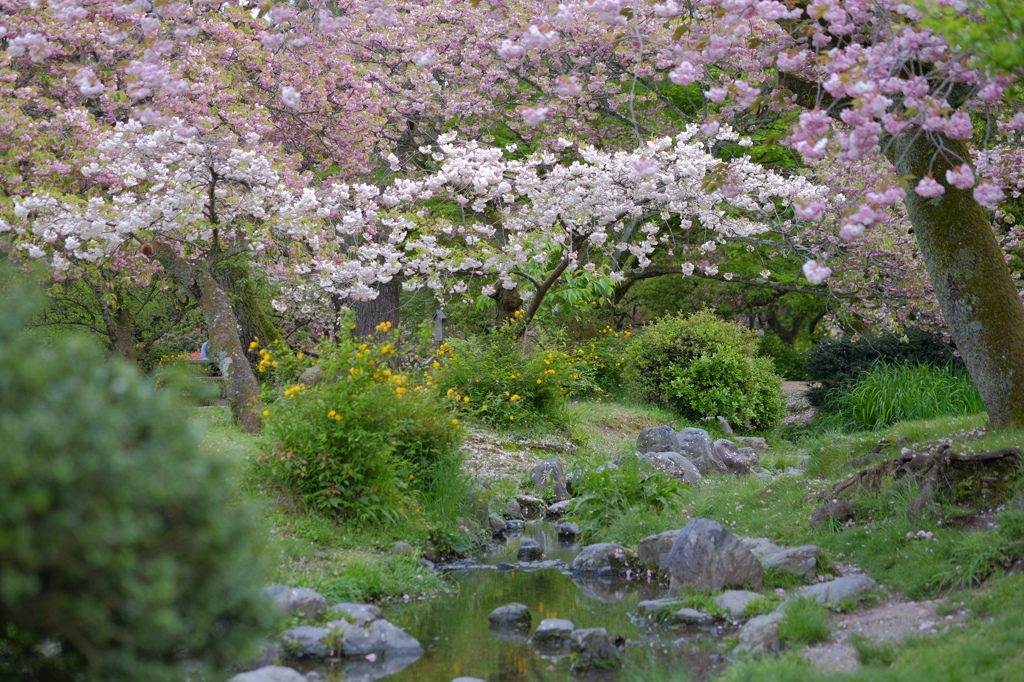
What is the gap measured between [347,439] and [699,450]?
18.7ft

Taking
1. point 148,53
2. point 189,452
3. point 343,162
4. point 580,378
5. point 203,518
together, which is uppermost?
point 148,53

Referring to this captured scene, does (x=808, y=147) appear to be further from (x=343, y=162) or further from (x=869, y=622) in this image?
(x=343, y=162)

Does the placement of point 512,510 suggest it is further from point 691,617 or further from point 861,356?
point 861,356

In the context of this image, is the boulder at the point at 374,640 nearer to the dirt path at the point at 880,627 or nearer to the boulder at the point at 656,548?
the dirt path at the point at 880,627

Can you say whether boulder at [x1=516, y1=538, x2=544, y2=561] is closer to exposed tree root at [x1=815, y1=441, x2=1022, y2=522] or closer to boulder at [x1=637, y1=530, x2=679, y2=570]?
boulder at [x1=637, y1=530, x2=679, y2=570]

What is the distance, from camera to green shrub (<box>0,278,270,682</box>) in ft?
7.45

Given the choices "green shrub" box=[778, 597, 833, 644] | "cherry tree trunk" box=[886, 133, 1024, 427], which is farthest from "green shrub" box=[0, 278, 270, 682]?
"cherry tree trunk" box=[886, 133, 1024, 427]

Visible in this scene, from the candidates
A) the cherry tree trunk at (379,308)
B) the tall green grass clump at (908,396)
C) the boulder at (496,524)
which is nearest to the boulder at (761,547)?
the boulder at (496,524)

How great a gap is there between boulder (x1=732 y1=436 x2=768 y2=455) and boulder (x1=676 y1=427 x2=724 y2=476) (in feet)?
5.39

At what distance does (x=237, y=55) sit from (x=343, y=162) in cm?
202

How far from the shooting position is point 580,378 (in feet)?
49.5

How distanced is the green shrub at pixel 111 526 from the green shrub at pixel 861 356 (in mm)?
12888

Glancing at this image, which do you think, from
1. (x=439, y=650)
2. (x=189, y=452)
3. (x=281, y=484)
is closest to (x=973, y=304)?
(x=439, y=650)

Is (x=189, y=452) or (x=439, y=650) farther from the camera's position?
(x=439, y=650)
